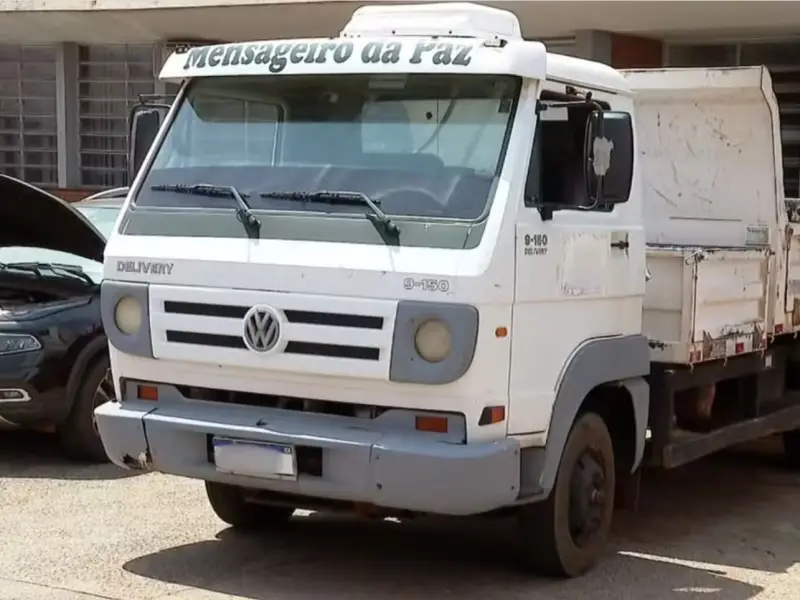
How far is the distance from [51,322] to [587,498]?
373 centimetres

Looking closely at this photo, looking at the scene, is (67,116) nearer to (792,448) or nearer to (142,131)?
(792,448)

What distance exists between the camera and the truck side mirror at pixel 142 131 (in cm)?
657

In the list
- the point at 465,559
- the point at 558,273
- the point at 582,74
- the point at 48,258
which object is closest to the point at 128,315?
the point at 558,273

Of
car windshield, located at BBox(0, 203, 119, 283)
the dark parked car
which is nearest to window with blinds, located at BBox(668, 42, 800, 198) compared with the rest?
car windshield, located at BBox(0, 203, 119, 283)

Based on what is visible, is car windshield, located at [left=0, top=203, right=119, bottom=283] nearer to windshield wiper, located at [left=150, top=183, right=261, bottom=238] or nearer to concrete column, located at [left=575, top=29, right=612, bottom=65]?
windshield wiper, located at [left=150, top=183, right=261, bottom=238]

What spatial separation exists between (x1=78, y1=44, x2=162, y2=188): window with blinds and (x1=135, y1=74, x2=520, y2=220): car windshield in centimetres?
1260

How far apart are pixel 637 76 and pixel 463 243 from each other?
3363 mm

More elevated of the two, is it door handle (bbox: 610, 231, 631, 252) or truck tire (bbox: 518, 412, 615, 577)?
door handle (bbox: 610, 231, 631, 252)

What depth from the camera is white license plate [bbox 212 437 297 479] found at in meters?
5.60

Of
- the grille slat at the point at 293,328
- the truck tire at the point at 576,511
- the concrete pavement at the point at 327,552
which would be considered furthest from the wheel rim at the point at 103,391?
the truck tire at the point at 576,511

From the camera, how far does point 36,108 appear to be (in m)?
19.5

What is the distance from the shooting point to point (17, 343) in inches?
321

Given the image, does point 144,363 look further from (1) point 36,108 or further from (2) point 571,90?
(1) point 36,108

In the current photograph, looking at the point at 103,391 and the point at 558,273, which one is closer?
the point at 558,273
